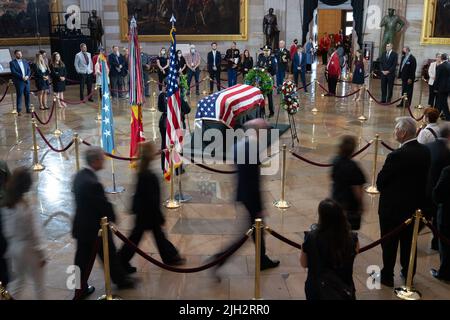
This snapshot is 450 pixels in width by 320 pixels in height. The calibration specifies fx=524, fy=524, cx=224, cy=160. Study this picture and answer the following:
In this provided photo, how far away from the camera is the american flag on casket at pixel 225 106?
389 inches

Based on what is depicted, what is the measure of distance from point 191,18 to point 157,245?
1858cm

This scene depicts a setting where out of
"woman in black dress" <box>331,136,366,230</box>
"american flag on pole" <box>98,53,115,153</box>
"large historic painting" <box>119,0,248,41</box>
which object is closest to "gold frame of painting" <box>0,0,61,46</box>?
"large historic painting" <box>119,0,248,41</box>

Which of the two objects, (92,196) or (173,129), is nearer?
(92,196)

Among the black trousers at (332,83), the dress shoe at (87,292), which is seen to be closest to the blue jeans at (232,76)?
the black trousers at (332,83)

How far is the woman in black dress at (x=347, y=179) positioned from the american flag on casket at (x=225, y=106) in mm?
4677

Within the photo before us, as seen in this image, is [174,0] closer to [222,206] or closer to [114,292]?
[222,206]

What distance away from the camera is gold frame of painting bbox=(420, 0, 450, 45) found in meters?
19.6

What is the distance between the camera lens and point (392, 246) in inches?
208

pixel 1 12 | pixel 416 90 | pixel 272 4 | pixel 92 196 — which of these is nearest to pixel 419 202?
pixel 92 196

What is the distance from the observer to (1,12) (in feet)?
69.1

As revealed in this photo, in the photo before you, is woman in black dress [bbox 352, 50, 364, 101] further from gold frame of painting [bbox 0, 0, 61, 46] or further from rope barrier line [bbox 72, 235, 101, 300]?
gold frame of painting [bbox 0, 0, 61, 46]

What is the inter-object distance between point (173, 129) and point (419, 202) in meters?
3.91

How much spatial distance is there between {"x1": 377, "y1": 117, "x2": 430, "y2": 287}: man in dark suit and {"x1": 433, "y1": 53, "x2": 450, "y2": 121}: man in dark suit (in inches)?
326

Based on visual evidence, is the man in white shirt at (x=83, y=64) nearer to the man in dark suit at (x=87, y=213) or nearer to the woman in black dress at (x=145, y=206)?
the woman in black dress at (x=145, y=206)
